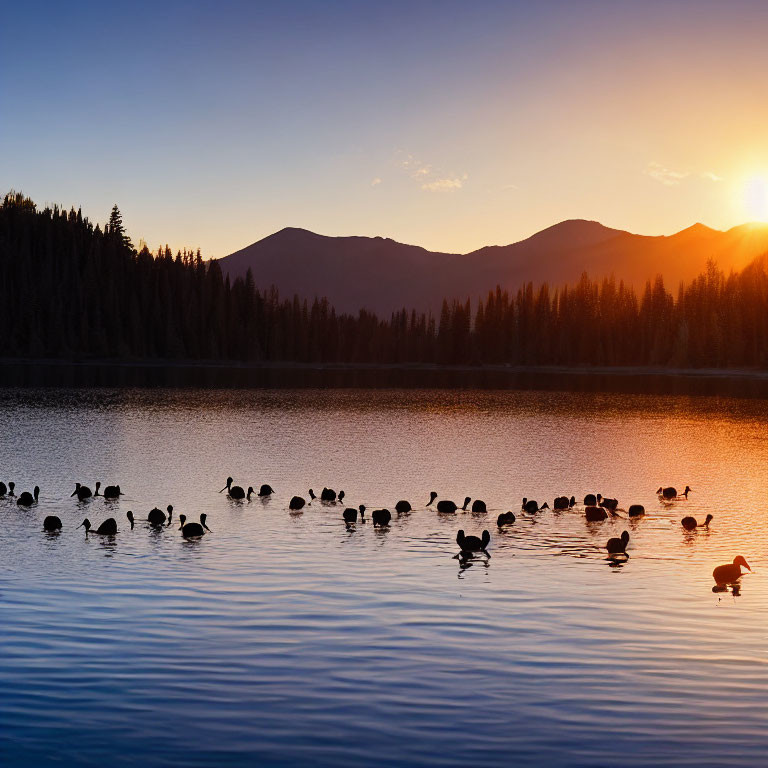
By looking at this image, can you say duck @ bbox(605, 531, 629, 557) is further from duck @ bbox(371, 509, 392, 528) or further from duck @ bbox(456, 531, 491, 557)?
duck @ bbox(371, 509, 392, 528)

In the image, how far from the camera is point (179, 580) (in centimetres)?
2030

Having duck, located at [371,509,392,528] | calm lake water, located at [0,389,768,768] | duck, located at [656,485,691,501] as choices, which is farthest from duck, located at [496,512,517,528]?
duck, located at [656,485,691,501]

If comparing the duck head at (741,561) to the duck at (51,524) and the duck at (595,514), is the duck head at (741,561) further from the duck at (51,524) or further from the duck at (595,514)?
the duck at (51,524)

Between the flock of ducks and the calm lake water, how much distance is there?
0.44 m

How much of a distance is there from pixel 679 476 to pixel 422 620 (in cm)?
2930

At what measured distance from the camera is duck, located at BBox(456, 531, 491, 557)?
911 inches

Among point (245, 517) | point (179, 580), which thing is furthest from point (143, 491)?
point (179, 580)

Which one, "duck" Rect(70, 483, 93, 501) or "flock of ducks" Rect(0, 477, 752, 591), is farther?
"duck" Rect(70, 483, 93, 501)

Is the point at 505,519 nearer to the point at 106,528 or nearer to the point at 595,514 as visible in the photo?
the point at 595,514

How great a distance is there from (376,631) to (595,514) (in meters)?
15.5

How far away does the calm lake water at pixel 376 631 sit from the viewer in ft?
37.7

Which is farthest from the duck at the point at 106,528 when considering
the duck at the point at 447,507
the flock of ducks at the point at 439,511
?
the duck at the point at 447,507

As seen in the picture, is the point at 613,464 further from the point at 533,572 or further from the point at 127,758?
the point at 127,758

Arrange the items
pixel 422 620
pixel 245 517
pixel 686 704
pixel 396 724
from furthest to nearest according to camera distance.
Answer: pixel 245 517 < pixel 422 620 < pixel 686 704 < pixel 396 724
